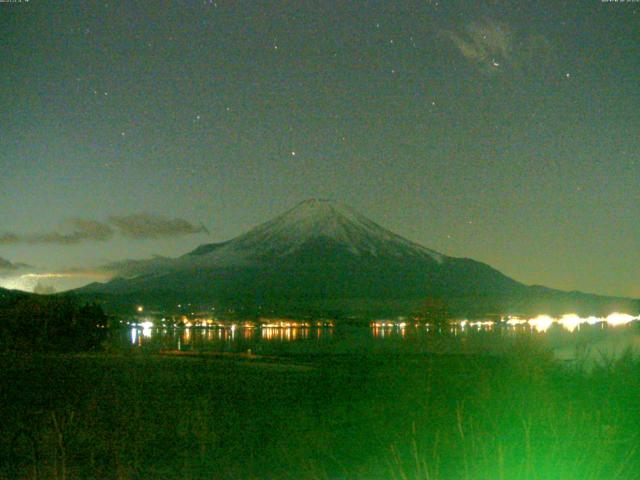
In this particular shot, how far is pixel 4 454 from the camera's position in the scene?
10836 mm

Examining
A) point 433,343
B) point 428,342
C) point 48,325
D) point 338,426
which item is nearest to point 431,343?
point 433,343

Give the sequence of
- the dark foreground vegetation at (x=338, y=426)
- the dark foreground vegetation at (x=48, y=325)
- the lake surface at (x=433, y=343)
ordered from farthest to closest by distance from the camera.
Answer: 1. the dark foreground vegetation at (x=48, y=325)
2. the lake surface at (x=433, y=343)
3. the dark foreground vegetation at (x=338, y=426)

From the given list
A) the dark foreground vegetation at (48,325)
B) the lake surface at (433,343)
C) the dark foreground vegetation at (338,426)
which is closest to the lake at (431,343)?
the lake surface at (433,343)

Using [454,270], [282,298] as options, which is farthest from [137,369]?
[454,270]

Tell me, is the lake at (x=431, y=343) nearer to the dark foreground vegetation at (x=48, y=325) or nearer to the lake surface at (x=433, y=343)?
the lake surface at (x=433, y=343)

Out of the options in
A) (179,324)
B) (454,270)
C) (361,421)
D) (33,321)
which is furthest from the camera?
(454,270)

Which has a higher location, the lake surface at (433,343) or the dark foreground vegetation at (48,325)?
the dark foreground vegetation at (48,325)

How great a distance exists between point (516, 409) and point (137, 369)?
19918 millimetres

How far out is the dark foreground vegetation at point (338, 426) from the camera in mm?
8742

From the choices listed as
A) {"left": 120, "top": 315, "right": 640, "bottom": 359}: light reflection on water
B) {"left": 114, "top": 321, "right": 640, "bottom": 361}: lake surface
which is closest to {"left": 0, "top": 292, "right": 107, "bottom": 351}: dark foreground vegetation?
{"left": 114, "top": 321, "right": 640, "bottom": 361}: lake surface

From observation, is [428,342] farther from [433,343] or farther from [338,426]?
[338,426]

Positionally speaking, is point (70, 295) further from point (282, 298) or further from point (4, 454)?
point (282, 298)

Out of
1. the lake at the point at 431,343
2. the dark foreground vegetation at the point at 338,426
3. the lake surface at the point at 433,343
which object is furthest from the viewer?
the lake at the point at 431,343

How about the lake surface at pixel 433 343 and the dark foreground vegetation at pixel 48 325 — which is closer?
the lake surface at pixel 433 343
